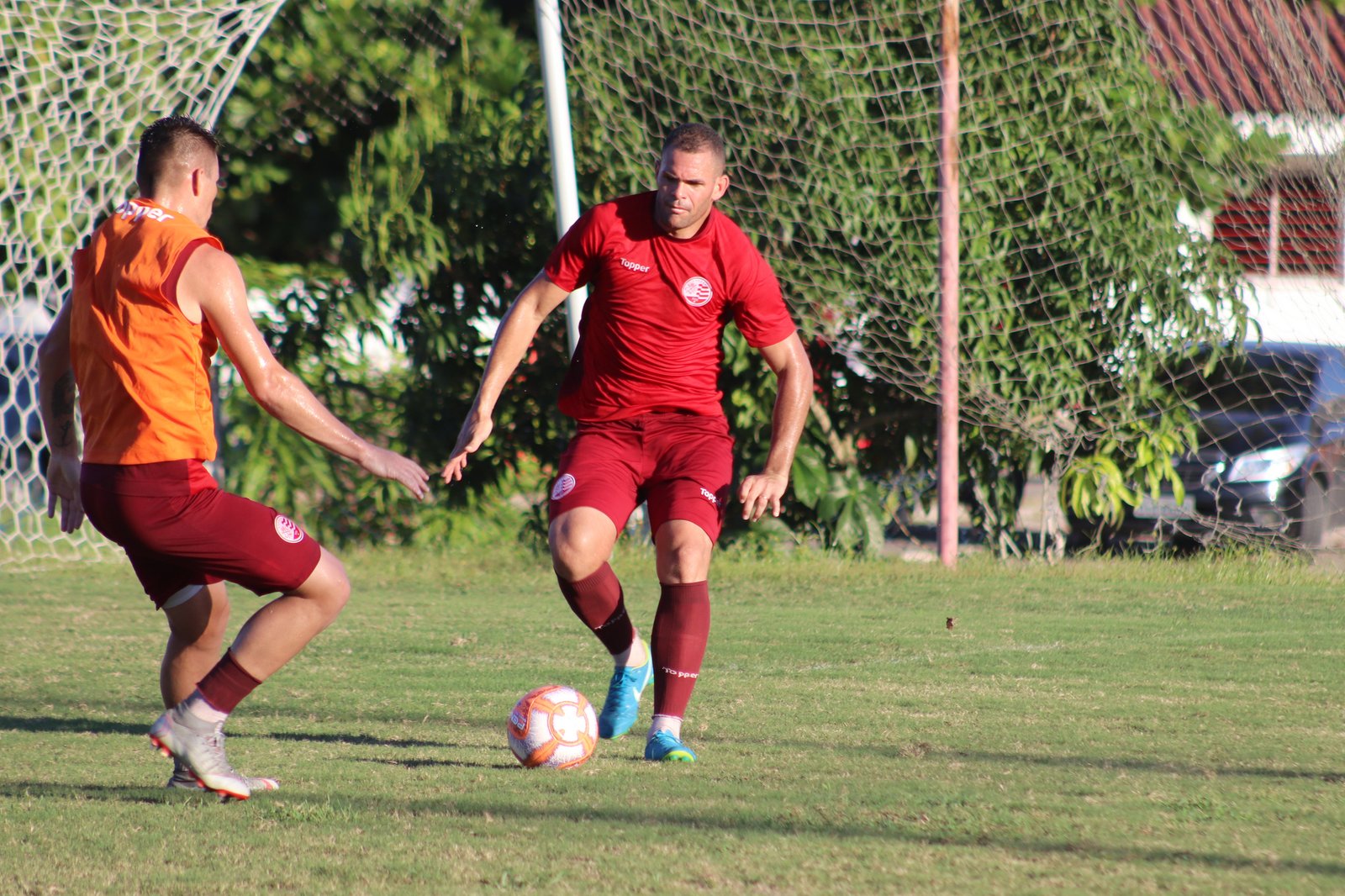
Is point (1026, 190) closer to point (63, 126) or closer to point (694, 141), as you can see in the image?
point (694, 141)

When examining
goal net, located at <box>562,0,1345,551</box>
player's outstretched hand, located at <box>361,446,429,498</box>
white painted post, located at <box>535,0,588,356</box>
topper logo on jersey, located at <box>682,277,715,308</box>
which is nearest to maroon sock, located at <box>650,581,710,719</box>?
topper logo on jersey, located at <box>682,277,715,308</box>

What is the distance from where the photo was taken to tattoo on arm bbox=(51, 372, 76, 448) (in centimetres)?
439

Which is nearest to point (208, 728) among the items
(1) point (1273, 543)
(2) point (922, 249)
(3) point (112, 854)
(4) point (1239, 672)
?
(3) point (112, 854)

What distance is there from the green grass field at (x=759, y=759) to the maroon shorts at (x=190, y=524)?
64cm

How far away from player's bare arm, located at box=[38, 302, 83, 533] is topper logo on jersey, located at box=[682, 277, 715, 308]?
6.55ft

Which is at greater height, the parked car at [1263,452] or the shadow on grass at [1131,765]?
the parked car at [1263,452]

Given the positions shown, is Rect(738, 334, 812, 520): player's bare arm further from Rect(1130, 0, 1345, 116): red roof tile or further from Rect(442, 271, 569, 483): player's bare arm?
Rect(1130, 0, 1345, 116): red roof tile

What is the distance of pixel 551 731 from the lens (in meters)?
4.55

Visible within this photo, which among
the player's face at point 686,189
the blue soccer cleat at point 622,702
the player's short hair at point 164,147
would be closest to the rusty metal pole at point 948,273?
the player's face at point 686,189

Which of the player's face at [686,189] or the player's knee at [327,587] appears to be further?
the player's face at [686,189]

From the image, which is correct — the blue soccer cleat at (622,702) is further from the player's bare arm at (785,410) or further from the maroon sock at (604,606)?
the player's bare arm at (785,410)

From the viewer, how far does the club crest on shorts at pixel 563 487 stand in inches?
198

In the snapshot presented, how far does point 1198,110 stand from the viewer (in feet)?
32.7

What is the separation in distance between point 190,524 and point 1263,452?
820cm
